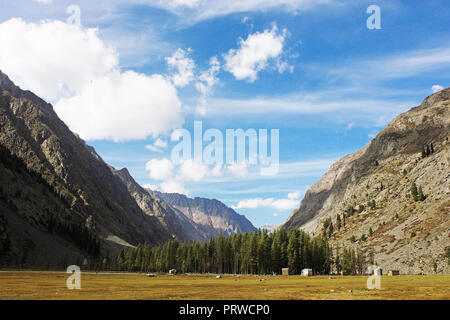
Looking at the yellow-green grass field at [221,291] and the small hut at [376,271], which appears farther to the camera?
the small hut at [376,271]

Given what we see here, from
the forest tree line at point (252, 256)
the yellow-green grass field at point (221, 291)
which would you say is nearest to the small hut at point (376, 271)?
the yellow-green grass field at point (221, 291)

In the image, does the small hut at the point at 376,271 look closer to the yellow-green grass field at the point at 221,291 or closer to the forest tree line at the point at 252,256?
the yellow-green grass field at the point at 221,291

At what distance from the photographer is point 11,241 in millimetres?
198500

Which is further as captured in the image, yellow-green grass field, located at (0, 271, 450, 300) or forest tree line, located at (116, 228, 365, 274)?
forest tree line, located at (116, 228, 365, 274)

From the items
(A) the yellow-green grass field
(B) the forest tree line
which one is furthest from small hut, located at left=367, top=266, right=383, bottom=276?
(B) the forest tree line

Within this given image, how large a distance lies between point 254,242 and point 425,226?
116 m

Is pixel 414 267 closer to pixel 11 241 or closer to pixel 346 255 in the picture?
pixel 346 255

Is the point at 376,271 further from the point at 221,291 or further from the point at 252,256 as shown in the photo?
the point at 252,256

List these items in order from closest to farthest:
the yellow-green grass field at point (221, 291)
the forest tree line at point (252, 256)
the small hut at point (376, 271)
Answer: the yellow-green grass field at point (221, 291), the small hut at point (376, 271), the forest tree line at point (252, 256)

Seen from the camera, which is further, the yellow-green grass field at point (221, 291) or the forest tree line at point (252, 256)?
the forest tree line at point (252, 256)

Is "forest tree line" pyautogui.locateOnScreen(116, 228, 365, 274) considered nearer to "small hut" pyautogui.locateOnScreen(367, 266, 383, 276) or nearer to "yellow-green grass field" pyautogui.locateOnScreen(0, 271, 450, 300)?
"small hut" pyautogui.locateOnScreen(367, 266, 383, 276)

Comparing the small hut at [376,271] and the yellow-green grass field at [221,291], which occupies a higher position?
the yellow-green grass field at [221,291]

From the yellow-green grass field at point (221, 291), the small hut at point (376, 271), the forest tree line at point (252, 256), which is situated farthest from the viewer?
the forest tree line at point (252, 256)
